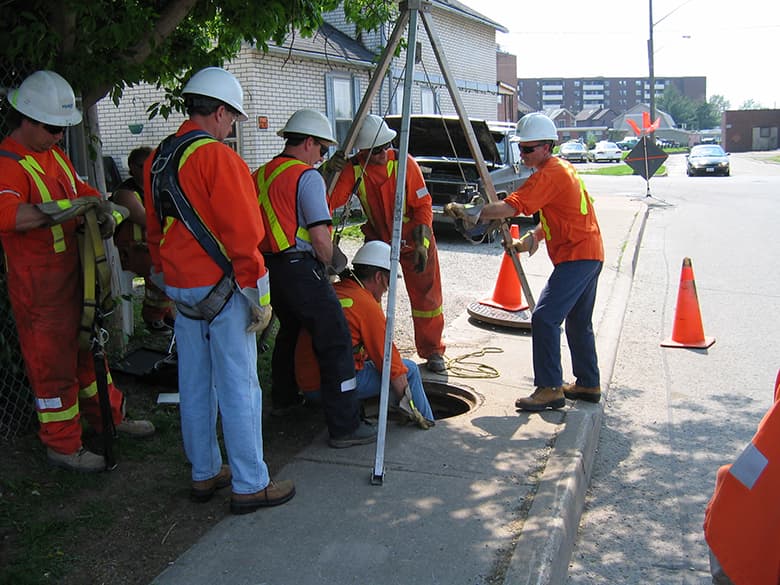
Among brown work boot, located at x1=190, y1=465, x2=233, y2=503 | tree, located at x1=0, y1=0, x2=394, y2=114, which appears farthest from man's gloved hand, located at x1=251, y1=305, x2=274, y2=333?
tree, located at x1=0, y1=0, x2=394, y2=114

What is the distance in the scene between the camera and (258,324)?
11.2 ft

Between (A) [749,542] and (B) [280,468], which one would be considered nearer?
(A) [749,542]

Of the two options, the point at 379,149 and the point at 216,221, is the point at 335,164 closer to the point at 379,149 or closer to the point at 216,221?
the point at 379,149

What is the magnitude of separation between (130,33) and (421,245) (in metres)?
2.43

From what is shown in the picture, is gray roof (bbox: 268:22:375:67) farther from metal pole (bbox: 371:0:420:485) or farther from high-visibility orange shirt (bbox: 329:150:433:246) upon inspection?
metal pole (bbox: 371:0:420:485)

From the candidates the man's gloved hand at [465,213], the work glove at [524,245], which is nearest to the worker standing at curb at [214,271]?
the man's gloved hand at [465,213]

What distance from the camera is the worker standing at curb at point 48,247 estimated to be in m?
3.71

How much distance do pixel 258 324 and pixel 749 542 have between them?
2.21m

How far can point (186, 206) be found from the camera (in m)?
3.32

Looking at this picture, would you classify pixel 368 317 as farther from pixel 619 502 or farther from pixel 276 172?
pixel 619 502

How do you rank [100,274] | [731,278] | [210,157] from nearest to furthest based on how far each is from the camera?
[210,157] → [100,274] → [731,278]

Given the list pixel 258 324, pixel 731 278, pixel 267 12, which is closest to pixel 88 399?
pixel 258 324

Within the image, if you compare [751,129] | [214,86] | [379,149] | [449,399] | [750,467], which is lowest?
[449,399]

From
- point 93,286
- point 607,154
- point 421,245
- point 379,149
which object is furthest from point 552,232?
point 607,154
